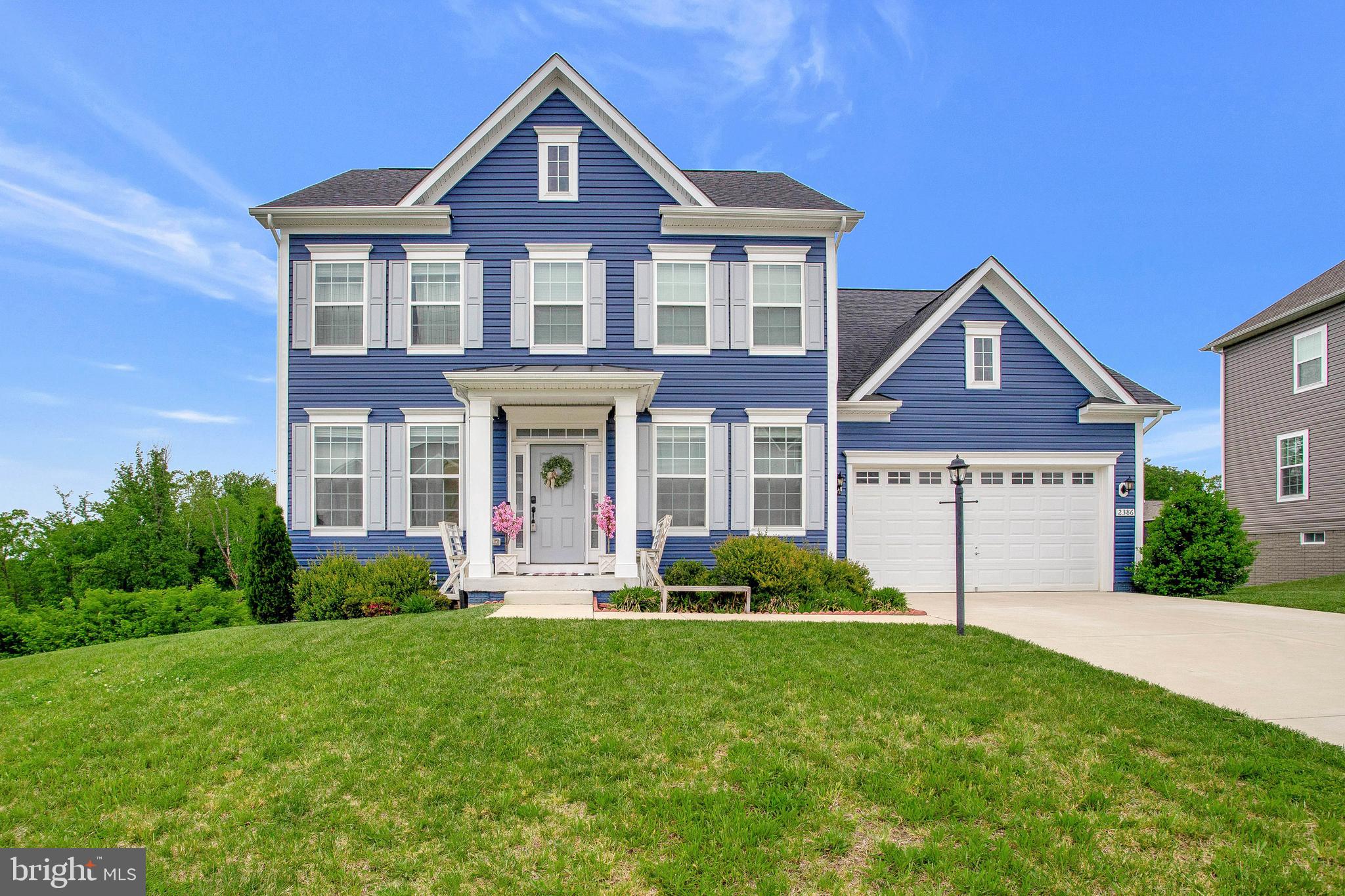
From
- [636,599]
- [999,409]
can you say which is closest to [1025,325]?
[999,409]

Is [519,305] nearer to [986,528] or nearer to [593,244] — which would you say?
[593,244]

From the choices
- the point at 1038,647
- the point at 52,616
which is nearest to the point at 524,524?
the point at 1038,647

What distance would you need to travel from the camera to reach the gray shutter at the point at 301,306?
12.5 m

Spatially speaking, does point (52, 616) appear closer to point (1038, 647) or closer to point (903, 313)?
point (1038, 647)

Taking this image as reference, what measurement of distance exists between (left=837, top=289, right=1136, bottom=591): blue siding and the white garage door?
525mm

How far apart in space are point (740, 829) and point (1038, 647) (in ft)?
16.9

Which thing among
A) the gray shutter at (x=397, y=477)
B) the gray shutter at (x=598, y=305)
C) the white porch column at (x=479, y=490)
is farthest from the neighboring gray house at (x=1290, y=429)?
the gray shutter at (x=397, y=477)

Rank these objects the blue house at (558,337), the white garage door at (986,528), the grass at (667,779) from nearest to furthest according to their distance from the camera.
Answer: the grass at (667,779)
the blue house at (558,337)
the white garage door at (986,528)

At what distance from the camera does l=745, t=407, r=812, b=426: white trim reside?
1273 centimetres

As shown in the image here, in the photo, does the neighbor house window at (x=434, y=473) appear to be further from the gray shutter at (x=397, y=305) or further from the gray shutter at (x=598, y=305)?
the gray shutter at (x=598, y=305)

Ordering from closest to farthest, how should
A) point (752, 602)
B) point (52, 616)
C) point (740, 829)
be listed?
point (740, 829), point (752, 602), point (52, 616)

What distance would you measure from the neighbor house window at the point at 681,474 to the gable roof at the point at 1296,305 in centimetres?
1592

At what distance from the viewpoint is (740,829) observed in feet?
13.2

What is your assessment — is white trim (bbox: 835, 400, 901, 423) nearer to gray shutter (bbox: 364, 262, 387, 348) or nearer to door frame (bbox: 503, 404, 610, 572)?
door frame (bbox: 503, 404, 610, 572)
